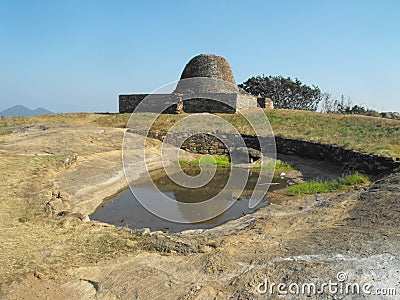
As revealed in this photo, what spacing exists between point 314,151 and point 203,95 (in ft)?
36.7

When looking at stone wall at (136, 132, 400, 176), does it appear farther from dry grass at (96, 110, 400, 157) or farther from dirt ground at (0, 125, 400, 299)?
dirt ground at (0, 125, 400, 299)

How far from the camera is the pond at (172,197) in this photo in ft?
24.8

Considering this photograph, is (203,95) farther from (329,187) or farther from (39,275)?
(39,275)

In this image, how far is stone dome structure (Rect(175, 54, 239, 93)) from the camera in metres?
25.2

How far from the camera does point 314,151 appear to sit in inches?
580

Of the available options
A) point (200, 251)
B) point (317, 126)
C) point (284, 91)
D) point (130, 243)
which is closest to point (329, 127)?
point (317, 126)

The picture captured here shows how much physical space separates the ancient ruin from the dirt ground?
1537 centimetres

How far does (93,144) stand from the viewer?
15.1 m

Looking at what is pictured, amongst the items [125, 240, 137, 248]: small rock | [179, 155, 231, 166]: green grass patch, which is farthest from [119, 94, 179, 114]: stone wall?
[125, 240, 137, 248]: small rock

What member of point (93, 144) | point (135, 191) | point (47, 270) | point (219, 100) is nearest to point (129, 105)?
point (219, 100)

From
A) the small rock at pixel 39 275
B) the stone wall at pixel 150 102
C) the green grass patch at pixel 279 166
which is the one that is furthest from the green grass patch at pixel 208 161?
the small rock at pixel 39 275

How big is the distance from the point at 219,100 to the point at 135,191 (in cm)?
1392

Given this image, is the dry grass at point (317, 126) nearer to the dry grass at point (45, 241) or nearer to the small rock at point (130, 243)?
the small rock at point (130, 243)

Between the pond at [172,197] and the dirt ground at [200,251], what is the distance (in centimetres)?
70
